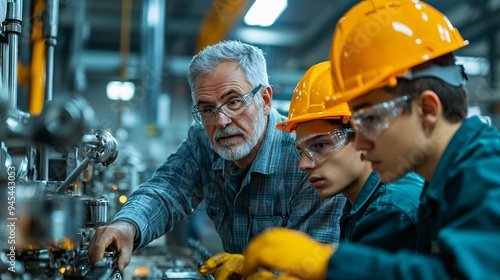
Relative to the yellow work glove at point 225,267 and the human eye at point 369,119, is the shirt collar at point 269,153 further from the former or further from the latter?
the human eye at point 369,119

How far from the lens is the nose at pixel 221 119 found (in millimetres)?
1782

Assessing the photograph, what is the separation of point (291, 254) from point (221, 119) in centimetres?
91

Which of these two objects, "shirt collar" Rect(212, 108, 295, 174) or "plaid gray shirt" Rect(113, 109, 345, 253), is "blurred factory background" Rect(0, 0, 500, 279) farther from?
"shirt collar" Rect(212, 108, 295, 174)

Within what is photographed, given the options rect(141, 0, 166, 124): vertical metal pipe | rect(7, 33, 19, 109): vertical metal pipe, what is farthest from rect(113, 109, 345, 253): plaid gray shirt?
rect(141, 0, 166, 124): vertical metal pipe

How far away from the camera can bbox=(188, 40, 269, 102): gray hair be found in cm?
185

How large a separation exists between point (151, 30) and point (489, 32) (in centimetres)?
349

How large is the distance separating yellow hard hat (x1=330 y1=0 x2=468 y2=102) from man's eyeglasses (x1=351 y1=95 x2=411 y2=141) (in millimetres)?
35

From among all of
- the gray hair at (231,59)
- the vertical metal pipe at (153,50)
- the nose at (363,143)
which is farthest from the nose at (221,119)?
the vertical metal pipe at (153,50)

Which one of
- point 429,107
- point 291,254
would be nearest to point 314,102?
point 429,107

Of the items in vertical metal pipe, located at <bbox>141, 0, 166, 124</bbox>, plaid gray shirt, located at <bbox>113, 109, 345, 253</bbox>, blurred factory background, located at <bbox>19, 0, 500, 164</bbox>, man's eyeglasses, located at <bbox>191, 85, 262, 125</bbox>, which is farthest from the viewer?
vertical metal pipe, located at <bbox>141, 0, 166, 124</bbox>

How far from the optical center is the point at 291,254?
36.5 inches

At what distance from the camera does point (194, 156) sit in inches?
82.7

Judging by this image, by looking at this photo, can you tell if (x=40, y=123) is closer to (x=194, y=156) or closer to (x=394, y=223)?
(x=394, y=223)

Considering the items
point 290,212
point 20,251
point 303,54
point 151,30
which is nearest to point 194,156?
point 290,212
